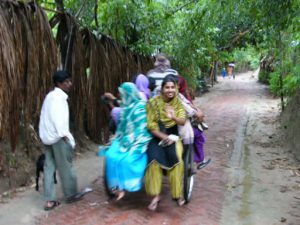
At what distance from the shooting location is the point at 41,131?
195 inches

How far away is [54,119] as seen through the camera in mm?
4812

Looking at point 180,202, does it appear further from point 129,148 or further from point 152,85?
point 152,85

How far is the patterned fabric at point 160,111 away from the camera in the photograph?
191 inches

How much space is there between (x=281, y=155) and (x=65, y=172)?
5046 mm

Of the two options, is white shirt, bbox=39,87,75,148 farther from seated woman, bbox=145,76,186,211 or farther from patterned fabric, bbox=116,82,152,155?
seated woman, bbox=145,76,186,211

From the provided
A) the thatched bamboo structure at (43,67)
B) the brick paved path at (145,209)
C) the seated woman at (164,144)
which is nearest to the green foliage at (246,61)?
the thatched bamboo structure at (43,67)

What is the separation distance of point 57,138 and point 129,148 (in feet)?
2.80

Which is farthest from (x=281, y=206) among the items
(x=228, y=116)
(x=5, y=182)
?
(x=228, y=116)

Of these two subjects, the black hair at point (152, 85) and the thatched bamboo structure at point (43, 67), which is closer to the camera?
the thatched bamboo structure at point (43, 67)

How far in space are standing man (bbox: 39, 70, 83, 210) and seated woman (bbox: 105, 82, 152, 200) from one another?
496mm

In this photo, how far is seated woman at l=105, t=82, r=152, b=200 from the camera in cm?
479

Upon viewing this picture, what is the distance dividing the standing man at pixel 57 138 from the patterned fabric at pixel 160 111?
3.24 feet

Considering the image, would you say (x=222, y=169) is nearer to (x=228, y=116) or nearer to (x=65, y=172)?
(x=65, y=172)

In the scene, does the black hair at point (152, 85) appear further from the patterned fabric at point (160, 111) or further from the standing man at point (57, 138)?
the standing man at point (57, 138)
